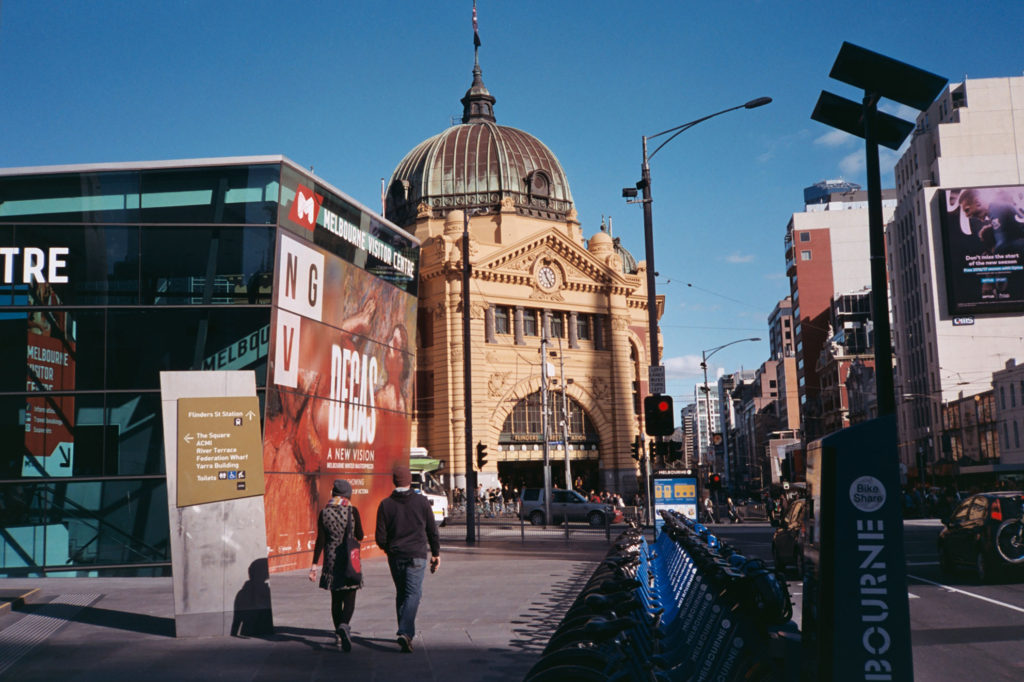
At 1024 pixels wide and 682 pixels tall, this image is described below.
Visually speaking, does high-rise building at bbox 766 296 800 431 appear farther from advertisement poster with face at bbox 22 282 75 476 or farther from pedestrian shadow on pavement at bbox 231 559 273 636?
pedestrian shadow on pavement at bbox 231 559 273 636

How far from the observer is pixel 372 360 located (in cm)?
2514

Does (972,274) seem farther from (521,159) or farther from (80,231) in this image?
(80,231)

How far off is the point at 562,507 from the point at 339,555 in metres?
35.4

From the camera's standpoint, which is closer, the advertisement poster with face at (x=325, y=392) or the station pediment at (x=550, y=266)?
the advertisement poster with face at (x=325, y=392)

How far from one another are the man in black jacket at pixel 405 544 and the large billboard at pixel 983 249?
55070mm

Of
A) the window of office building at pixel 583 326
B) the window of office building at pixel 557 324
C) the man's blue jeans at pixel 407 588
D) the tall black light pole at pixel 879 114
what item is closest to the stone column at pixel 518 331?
the window of office building at pixel 557 324

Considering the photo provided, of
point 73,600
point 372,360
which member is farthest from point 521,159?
point 73,600

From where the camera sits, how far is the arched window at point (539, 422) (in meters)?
66.2

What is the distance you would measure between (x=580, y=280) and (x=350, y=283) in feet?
154

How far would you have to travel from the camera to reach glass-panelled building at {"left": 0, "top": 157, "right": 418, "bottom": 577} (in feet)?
65.7

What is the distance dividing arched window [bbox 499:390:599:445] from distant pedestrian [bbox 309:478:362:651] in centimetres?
5498

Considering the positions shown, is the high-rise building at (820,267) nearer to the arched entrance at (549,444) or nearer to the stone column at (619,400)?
the stone column at (619,400)

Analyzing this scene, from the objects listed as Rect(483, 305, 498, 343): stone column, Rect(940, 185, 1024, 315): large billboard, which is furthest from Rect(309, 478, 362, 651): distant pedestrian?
Rect(940, 185, 1024, 315): large billboard

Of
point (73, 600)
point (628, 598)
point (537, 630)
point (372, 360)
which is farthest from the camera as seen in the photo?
point (372, 360)
